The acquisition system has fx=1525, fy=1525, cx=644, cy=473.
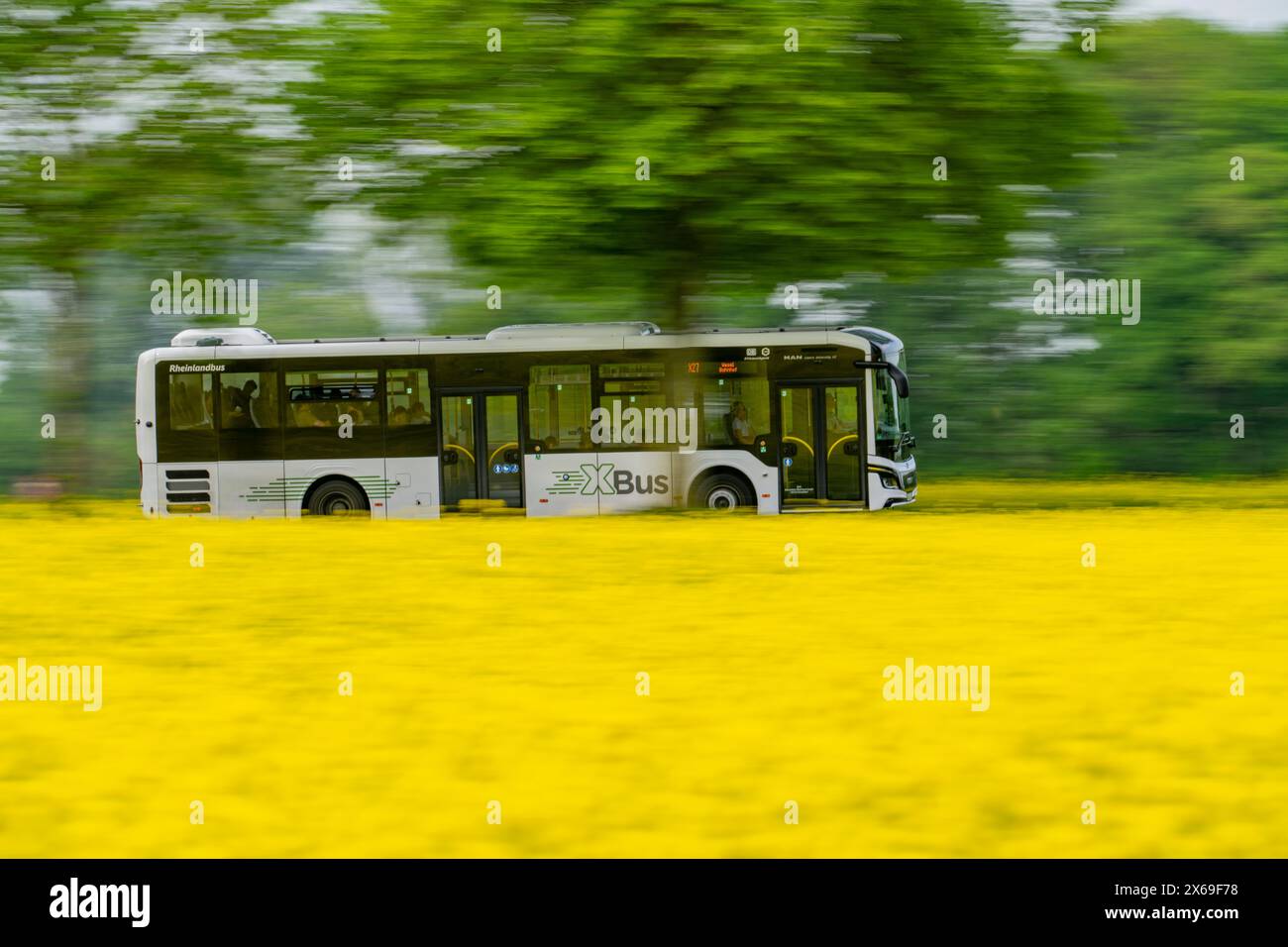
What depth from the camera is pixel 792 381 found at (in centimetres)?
2092

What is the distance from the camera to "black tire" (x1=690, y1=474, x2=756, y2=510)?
20922mm

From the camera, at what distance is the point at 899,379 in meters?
21.1

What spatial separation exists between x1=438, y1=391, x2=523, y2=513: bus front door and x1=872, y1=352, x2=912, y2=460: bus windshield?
197 inches

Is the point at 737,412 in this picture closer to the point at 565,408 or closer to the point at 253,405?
the point at 565,408

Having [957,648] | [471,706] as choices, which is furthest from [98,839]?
[957,648]

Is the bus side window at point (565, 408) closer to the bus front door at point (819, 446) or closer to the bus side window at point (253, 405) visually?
the bus front door at point (819, 446)

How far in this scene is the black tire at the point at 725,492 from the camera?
20922 mm

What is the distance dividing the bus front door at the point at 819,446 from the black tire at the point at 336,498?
6148mm

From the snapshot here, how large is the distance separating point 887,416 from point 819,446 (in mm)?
1013

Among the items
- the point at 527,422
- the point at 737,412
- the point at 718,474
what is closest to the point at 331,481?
the point at 527,422

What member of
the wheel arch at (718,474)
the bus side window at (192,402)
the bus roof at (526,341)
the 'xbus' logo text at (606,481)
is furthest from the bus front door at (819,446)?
the bus side window at (192,402)

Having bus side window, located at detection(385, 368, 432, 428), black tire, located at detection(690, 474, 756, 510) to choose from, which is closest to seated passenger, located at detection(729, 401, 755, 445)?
black tire, located at detection(690, 474, 756, 510)

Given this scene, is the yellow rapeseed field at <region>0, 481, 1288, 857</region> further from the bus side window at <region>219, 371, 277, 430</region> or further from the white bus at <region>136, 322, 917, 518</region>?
the bus side window at <region>219, 371, 277, 430</region>

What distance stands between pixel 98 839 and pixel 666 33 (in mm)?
13130
